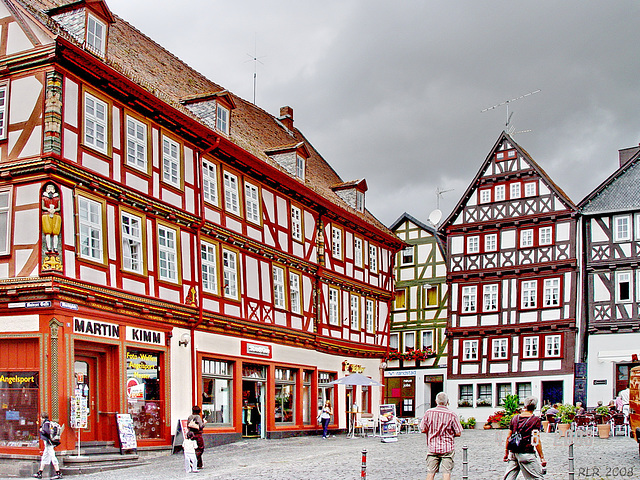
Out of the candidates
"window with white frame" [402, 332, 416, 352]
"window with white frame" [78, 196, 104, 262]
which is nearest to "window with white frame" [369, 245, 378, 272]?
"window with white frame" [402, 332, 416, 352]

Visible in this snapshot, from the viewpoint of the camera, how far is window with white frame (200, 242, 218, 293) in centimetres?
2755

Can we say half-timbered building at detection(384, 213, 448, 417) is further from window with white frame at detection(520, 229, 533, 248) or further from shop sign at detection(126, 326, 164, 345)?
shop sign at detection(126, 326, 164, 345)

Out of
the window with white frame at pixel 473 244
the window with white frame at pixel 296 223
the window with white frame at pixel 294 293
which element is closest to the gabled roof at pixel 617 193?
the window with white frame at pixel 473 244

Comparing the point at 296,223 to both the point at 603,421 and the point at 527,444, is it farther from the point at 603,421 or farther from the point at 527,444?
the point at 527,444

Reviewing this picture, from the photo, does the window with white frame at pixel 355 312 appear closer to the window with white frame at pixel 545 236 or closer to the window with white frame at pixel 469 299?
the window with white frame at pixel 469 299

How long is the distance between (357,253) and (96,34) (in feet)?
62.9

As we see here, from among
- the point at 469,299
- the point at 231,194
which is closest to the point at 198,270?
the point at 231,194

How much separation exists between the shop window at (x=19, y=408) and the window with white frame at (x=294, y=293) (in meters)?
13.8

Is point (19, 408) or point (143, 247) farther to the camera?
point (143, 247)

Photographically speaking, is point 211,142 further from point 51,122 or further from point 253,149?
point 51,122

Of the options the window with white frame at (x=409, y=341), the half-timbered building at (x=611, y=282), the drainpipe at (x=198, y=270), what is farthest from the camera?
the window with white frame at (x=409, y=341)

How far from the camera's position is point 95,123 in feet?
75.0

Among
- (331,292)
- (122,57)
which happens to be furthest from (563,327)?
(122,57)

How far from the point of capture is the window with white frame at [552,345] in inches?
1752
